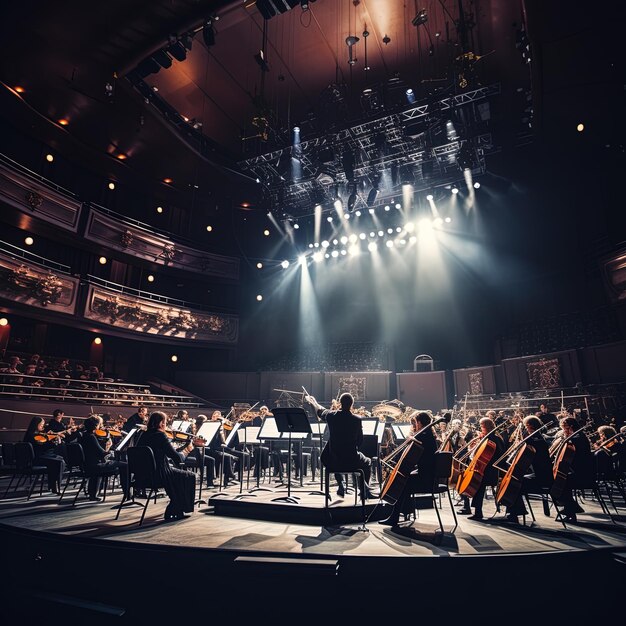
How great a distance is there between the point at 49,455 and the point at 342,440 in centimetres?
605

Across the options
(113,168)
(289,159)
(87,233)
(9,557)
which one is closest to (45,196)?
(87,233)

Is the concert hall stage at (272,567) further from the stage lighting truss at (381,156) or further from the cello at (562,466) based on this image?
the stage lighting truss at (381,156)

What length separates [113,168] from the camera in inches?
739

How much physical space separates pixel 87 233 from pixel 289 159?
9.40m

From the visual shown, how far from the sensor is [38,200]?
49.5 ft

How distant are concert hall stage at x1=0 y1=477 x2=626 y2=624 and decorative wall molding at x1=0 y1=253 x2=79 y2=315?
11956mm

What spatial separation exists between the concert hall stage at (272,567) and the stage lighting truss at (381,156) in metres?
10.3

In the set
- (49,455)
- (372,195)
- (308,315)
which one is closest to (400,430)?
(49,455)

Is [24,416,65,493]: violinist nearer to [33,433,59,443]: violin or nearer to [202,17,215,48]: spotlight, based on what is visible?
[33,433,59,443]: violin

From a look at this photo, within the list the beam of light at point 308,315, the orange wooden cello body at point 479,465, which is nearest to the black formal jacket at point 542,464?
the orange wooden cello body at point 479,465

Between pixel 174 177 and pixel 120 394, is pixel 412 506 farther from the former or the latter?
pixel 174 177

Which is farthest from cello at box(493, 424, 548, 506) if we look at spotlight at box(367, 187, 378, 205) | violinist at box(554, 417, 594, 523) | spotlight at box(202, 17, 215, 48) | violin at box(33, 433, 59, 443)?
spotlight at box(367, 187, 378, 205)

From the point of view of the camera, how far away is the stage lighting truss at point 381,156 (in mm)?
11422

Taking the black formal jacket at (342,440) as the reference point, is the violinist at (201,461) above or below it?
below
